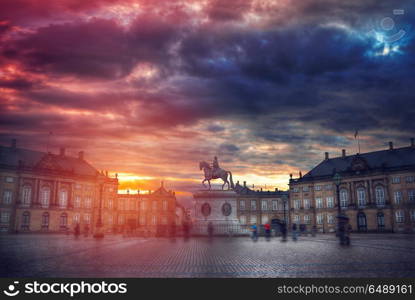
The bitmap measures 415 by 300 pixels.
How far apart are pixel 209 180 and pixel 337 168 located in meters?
47.1

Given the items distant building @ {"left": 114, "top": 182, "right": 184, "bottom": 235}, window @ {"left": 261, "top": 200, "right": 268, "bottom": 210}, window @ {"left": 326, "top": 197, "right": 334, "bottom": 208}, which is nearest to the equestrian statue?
window @ {"left": 326, "top": 197, "right": 334, "bottom": 208}

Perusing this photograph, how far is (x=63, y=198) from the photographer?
73.4m

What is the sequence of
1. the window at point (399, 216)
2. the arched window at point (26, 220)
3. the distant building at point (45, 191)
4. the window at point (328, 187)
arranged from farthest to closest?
the window at point (328, 187)
the arched window at point (26, 220)
the distant building at point (45, 191)
the window at point (399, 216)

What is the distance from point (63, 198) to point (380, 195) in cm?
6183

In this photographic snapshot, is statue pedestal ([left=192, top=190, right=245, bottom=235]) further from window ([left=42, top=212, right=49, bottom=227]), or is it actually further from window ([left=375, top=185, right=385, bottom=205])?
window ([left=42, top=212, right=49, bottom=227])

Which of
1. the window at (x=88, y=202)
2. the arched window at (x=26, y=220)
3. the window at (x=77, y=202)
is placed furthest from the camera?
the window at (x=88, y=202)

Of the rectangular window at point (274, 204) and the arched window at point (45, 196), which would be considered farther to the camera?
the rectangular window at point (274, 204)

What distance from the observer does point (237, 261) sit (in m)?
14.7

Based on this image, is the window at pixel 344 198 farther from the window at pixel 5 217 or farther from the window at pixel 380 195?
the window at pixel 5 217

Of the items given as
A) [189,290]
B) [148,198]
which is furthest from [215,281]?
[148,198]

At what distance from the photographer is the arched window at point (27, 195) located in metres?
66.0

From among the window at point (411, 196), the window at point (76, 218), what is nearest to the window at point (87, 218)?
the window at point (76, 218)

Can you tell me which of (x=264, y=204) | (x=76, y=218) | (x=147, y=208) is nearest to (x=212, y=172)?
(x=76, y=218)

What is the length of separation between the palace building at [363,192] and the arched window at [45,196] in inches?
1984
